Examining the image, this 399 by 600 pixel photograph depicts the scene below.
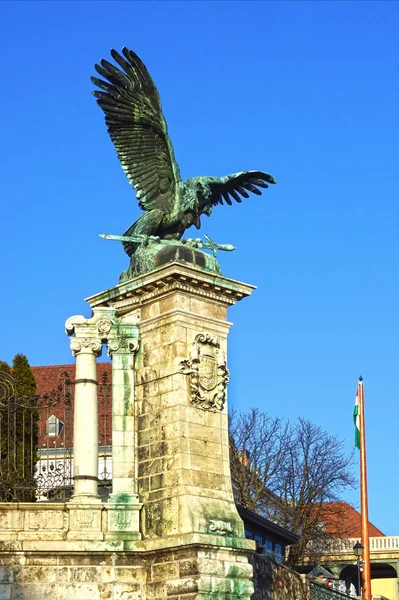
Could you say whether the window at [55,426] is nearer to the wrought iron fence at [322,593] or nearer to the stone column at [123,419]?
the stone column at [123,419]

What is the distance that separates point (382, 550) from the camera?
50.3 metres

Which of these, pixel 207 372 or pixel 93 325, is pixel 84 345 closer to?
pixel 93 325

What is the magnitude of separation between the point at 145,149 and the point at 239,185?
1.67 metres

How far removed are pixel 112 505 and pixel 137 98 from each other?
5.83m

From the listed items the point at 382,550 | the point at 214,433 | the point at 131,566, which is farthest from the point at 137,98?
the point at 382,550

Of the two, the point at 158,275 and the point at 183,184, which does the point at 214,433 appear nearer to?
the point at 158,275

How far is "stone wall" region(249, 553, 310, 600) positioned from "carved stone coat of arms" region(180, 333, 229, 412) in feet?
8.37

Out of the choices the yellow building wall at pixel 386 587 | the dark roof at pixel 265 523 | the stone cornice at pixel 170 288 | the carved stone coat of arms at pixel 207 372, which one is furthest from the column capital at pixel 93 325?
the yellow building wall at pixel 386 587

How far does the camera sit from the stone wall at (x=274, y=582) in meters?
16.7

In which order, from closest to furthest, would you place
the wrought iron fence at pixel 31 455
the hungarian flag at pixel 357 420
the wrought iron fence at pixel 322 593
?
the wrought iron fence at pixel 31 455
the wrought iron fence at pixel 322 593
the hungarian flag at pixel 357 420

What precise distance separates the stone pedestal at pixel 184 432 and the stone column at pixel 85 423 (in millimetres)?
451

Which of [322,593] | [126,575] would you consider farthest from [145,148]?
[322,593]

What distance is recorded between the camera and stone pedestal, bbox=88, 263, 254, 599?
45.6 feet

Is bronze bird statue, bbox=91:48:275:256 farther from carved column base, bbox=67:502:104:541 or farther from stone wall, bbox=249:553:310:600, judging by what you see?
stone wall, bbox=249:553:310:600
